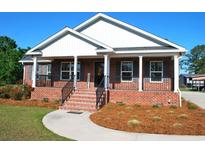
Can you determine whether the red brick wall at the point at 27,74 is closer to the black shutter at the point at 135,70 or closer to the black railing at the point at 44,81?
the black railing at the point at 44,81

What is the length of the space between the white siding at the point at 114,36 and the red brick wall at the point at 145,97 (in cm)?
403

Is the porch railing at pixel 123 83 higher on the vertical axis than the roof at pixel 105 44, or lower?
lower

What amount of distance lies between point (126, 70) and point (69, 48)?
15.4ft

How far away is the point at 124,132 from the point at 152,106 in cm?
637

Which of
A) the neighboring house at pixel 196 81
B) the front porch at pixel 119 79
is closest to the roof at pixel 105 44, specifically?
the front porch at pixel 119 79

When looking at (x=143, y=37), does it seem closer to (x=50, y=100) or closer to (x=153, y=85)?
(x=153, y=85)

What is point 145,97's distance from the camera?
14250mm

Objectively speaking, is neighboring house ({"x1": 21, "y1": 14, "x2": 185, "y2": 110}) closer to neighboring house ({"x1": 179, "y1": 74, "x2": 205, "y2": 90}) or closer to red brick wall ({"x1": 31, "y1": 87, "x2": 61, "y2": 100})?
red brick wall ({"x1": 31, "y1": 87, "x2": 61, "y2": 100})

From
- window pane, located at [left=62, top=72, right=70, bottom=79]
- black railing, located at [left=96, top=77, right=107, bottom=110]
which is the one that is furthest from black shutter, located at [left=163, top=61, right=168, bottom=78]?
window pane, located at [left=62, top=72, right=70, bottom=79]

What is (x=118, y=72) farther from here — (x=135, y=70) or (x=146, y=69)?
(x=146, y=69)

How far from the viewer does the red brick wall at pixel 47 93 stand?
1609 centimetres

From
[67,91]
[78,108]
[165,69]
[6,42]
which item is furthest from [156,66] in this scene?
[6,42]
